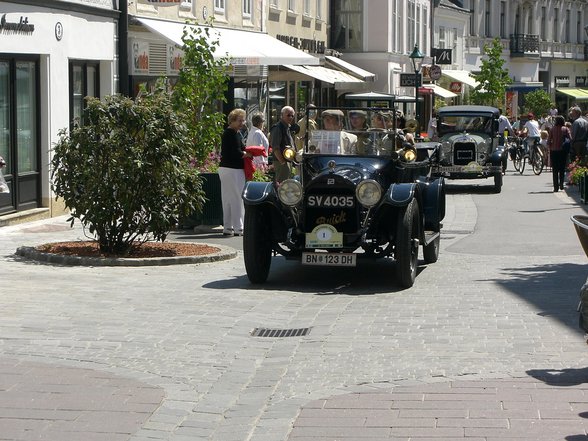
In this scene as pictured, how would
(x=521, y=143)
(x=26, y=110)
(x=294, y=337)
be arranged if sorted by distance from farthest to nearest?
1. (x=521, y=143)
2. (x=26, y=110)
3. (x=294, y=337)

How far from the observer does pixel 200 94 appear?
1908 cm

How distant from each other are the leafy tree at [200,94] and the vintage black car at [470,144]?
35.1ft

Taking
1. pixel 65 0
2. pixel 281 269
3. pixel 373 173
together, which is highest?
pixel 65 0

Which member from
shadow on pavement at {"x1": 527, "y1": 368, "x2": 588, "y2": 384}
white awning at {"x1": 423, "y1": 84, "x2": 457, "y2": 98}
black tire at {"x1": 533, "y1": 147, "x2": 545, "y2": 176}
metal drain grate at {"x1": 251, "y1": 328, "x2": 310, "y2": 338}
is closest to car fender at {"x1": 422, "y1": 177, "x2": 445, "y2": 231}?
metal drain grate at {"x1": 251, "y1": 328, "x2": 310, "y2": 338}

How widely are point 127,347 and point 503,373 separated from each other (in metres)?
2.72

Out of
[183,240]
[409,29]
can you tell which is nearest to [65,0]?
[183,240]

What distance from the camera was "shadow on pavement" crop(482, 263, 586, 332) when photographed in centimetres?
1097

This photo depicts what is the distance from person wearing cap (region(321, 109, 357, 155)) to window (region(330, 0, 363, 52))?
3402 centimetres

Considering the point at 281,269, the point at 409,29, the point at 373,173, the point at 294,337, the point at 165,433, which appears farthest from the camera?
the point at 409,29

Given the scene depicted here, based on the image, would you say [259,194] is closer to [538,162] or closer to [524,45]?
[538,162]

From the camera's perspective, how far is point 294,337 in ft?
33.3

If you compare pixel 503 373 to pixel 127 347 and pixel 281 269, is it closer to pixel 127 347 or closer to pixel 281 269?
pixel 127 347

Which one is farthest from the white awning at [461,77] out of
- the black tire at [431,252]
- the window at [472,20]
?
the black tire at [431,252]

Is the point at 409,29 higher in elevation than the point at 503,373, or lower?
higher
